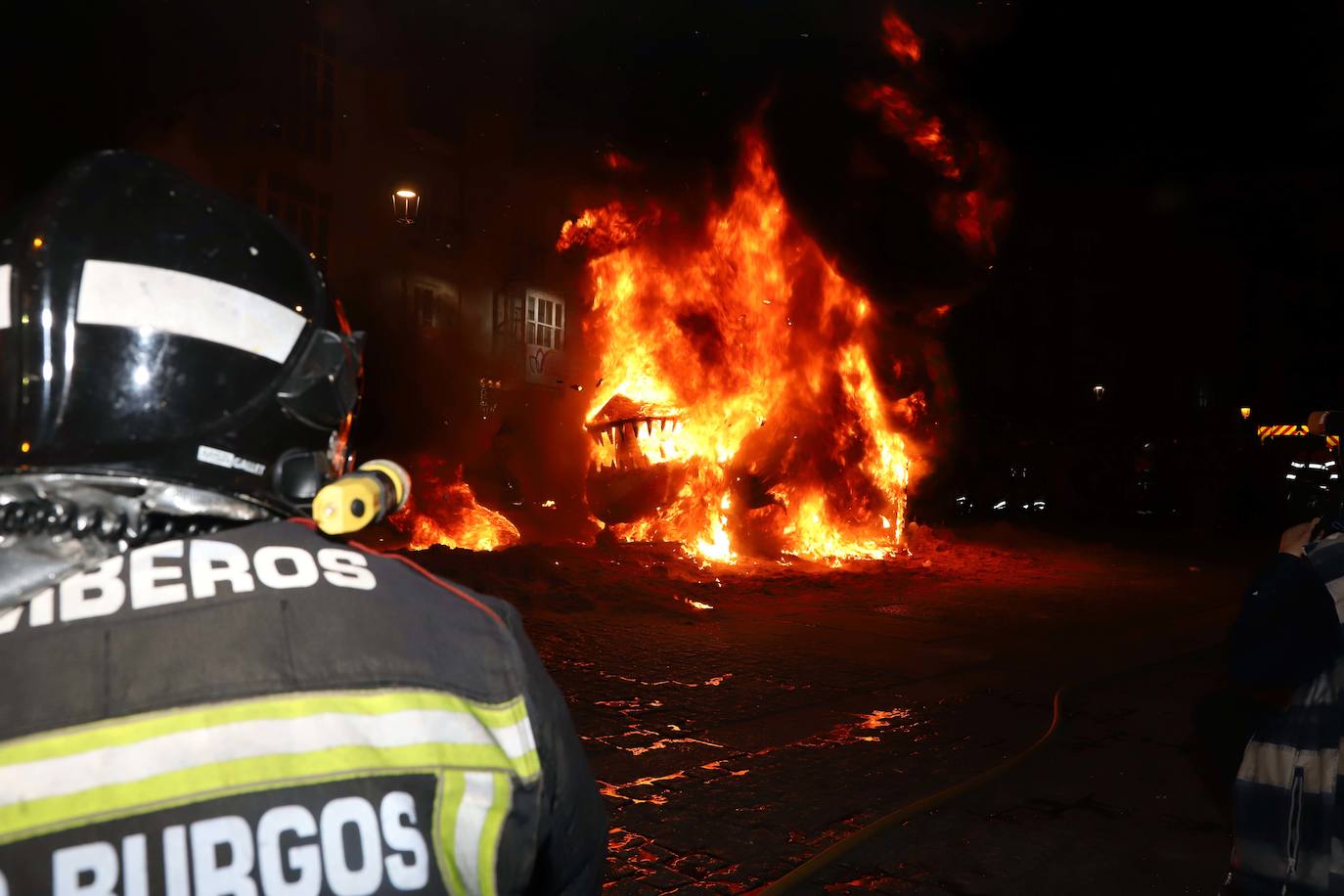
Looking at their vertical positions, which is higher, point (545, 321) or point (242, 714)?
point (545, 321)

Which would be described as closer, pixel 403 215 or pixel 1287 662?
pixel 1287 662

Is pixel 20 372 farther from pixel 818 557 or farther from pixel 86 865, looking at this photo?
pixel 818 557

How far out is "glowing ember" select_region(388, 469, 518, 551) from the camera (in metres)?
17.4

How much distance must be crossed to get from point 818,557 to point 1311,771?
13.5 m

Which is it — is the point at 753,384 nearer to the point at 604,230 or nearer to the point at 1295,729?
the point at 604,230

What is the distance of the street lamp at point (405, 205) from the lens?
21.5m

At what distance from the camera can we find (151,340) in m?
1.36

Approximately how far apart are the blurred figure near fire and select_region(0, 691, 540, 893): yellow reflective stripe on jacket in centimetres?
235

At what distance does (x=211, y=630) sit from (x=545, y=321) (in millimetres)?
29108

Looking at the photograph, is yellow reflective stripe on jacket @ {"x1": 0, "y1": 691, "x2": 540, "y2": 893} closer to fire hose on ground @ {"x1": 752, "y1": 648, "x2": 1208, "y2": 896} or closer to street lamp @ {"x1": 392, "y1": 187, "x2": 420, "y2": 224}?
fire hose on ground @ {"x1": 752, "y1": 648, "x2": 1208, "y2": 896}

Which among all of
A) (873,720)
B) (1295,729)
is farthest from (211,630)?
(873,720)

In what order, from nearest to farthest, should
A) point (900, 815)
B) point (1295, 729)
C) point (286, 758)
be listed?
point (286, 758), point (1295, 729), point (900, 815)

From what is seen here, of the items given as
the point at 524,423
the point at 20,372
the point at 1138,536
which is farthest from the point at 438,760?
the point at 524,423

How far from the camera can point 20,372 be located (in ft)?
4.38
